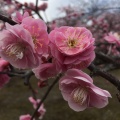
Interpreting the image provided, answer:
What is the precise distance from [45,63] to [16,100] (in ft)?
17.2

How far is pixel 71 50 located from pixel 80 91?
14 cm

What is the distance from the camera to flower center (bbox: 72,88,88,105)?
40.0 inches

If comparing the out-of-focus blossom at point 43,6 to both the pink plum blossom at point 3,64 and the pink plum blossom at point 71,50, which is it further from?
the pink plum blossom at point 71,50

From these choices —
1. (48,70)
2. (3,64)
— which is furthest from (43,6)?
(48,70)

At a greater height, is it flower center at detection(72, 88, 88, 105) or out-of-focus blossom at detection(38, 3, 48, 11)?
flower center at detection(72, 88, 88, 105)

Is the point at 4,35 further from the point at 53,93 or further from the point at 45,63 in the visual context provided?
the point at 53,93

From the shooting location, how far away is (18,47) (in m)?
0.99

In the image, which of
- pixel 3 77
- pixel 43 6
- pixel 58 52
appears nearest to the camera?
pixel 58 52

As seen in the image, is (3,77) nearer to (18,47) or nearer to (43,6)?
(18,47)

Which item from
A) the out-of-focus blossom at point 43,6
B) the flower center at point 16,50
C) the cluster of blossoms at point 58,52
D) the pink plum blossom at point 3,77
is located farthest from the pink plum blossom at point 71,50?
the out-of-focus blossom at point 43,6

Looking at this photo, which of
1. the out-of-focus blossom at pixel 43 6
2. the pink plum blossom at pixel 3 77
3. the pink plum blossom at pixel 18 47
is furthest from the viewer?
the out-of-focus blossom at pixel 43 6

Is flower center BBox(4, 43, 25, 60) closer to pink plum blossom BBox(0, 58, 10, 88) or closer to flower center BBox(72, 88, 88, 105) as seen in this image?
flower center BBox(72, 88, 88, 105)

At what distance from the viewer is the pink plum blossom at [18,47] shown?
3.09ft

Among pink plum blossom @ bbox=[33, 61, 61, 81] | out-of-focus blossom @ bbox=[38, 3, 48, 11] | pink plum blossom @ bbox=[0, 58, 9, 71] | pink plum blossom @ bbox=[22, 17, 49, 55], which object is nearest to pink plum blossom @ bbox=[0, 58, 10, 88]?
pink plum blossom @ bbox=[0, 58, 9, 71]
